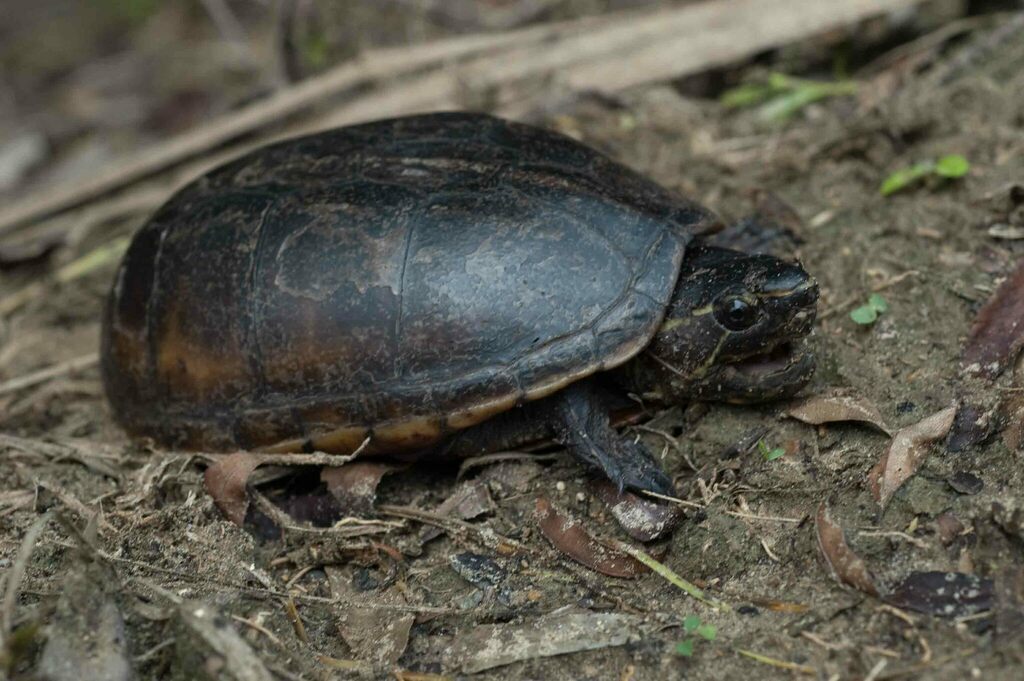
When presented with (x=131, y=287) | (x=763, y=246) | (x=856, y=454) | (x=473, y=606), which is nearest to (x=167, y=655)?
(x=473, y=606)

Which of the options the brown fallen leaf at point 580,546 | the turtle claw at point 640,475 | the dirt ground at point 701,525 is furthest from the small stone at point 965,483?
the brown fallen leaf at point 580,546

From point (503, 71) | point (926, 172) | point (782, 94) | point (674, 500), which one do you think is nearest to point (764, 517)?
point (674, 500)

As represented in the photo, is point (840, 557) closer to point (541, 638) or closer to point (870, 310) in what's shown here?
point (541, 638)

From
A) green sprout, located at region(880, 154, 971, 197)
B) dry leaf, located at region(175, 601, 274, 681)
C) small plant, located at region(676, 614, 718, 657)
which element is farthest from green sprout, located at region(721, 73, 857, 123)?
dry leaf, located at region(175, 601, 274, 681)

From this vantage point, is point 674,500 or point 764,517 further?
point 674,500

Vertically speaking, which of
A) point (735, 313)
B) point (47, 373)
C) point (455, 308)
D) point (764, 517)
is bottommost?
point (47, 373)

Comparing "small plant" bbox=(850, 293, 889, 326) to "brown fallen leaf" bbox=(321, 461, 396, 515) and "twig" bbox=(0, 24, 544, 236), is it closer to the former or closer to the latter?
"brown fallen leaf" bbox=(321, 461, 396, 515)

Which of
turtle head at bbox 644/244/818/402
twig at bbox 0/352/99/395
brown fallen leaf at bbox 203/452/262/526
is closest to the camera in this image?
turtle head at bbox 644/244/818/402
